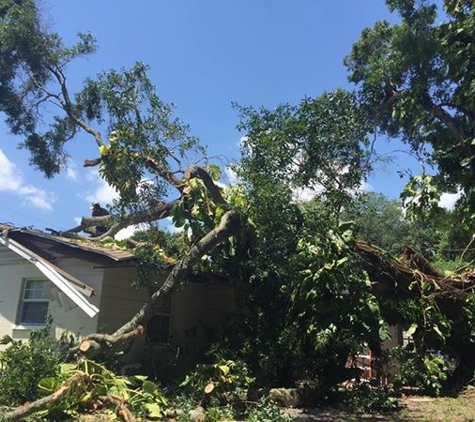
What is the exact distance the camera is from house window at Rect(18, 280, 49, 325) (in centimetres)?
1300

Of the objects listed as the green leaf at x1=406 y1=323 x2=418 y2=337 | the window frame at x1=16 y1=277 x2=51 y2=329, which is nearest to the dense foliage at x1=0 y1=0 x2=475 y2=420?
the green leaf at x1=406 y1=323 x2=418 y2=337

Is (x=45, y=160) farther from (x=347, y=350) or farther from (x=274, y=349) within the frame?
(x=347, y=350)

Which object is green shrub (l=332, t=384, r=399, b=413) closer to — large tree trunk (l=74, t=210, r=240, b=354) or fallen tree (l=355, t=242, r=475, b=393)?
fallen tree (l=355, t=242, r=475, b=393)

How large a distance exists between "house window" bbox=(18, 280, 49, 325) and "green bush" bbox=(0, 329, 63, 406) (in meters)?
3.34

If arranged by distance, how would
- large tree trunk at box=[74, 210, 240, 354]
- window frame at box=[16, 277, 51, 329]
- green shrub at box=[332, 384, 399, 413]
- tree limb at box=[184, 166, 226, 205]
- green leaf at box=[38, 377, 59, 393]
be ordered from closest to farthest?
green leaf at box=[38, 377, 59, 393]
green shrub at box=[332, 384, 399, 413]
large tree trunk at box=[74, 210, 240, 354]
tree limb at box=[184, 166, 226, 205]
window frame at box=[16, 277, 51, 329]

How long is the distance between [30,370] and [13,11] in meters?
13.0

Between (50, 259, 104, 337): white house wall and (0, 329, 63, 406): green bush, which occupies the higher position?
(50, 259, 104, 337): white house wall

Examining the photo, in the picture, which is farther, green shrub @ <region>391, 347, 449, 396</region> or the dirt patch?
green shrub @ <region>391, 347, 449, 396</region>

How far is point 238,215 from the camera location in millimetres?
10914

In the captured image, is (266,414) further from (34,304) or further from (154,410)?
(34,304)

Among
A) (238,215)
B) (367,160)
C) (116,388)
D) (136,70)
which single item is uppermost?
(136,70)

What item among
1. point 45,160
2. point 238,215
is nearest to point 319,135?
point 238,215

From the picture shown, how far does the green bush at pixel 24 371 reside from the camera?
29.4 feet

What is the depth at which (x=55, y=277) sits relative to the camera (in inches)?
460
